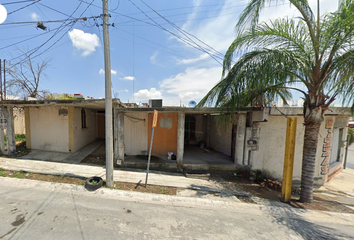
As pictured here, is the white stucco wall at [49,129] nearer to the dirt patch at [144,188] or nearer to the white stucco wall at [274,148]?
the dirt patch at [144,188]

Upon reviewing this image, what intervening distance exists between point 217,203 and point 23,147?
11.4 m

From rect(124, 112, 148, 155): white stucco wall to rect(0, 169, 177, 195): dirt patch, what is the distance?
2.56 meters

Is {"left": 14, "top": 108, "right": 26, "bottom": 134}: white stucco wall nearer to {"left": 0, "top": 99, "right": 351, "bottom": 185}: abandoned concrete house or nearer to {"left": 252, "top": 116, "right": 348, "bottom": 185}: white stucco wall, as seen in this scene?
{"left": 0, "top": 99, "right": 351, "bottom": 185}: abandoned concrete house

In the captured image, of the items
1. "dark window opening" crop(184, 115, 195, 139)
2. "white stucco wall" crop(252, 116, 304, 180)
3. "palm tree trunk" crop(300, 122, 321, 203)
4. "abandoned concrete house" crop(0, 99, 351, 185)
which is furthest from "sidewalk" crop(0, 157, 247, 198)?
"dark window opening" crop(184, 115, 195, 139)

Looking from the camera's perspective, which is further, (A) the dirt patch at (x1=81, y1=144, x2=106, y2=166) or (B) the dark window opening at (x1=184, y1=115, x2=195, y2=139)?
(B) the dark window opening at (x1=184, y1=115, x2=195, y2=139)

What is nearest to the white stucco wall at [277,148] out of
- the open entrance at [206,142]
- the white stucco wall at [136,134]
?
the open entrance at [206,142]

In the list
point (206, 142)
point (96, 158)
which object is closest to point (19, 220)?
point (96, 158)

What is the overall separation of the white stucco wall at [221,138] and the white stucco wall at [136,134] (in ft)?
14.2

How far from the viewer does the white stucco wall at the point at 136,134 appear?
7.21 meters

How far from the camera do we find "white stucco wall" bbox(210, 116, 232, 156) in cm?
793

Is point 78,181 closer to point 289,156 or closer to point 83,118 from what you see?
point 83,118

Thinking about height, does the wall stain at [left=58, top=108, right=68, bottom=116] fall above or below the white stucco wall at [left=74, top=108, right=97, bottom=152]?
above

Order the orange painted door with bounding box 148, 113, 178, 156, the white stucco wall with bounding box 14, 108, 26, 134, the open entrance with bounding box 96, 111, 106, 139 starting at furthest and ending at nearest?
the white stucco wall with bounding box 14, 108, 26, 134 < the open entrance with bounding box 96, 111, 106, 139 < the orange painted door with bounding box 148, 113, 178, 156

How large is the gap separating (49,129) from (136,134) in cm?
529
